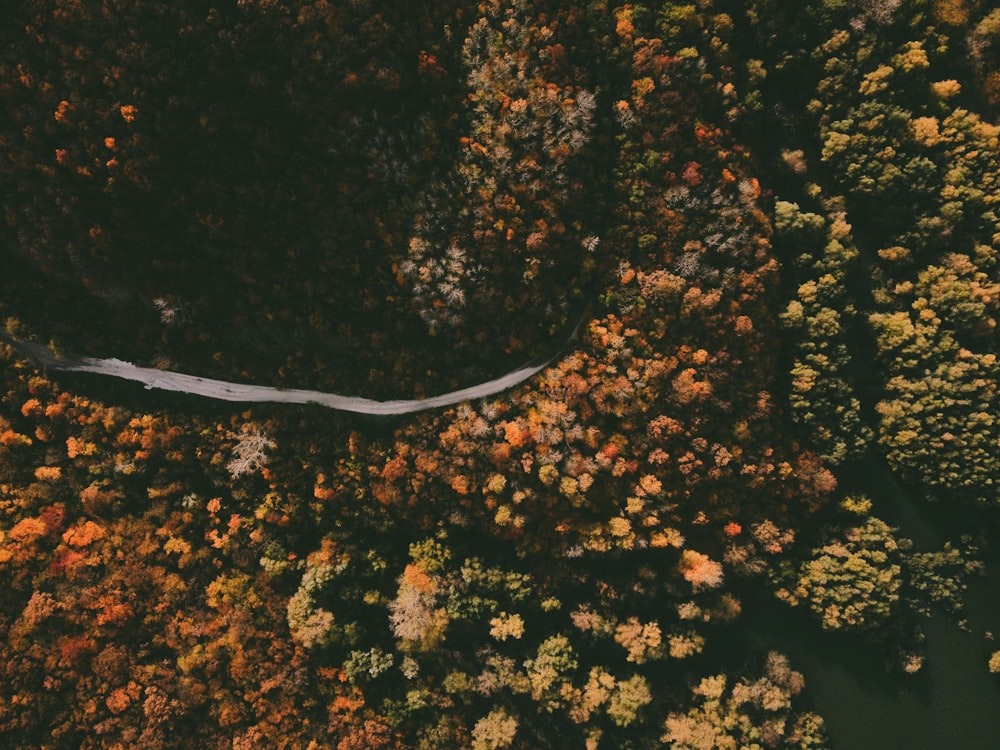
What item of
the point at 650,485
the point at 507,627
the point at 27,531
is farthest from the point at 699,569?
the point at 27,531

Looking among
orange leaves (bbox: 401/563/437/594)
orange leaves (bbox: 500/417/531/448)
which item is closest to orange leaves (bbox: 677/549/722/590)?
orange leaves (bbox: 500/417/531/448)

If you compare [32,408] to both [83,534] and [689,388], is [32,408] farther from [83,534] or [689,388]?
[689,388]

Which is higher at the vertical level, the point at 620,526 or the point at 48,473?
the point at 620,526

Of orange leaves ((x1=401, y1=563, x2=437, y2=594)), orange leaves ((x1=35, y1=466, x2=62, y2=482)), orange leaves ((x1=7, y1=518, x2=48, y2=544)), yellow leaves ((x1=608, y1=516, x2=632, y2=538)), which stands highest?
yellow leaves ((x1=608, y1=516, x2=632, y2=538))

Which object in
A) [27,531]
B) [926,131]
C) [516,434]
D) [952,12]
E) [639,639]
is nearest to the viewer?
[952,12]

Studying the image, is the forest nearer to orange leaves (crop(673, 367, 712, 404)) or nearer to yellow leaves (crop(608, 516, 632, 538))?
orange leaves (crop(673, 367, 712, 404))
